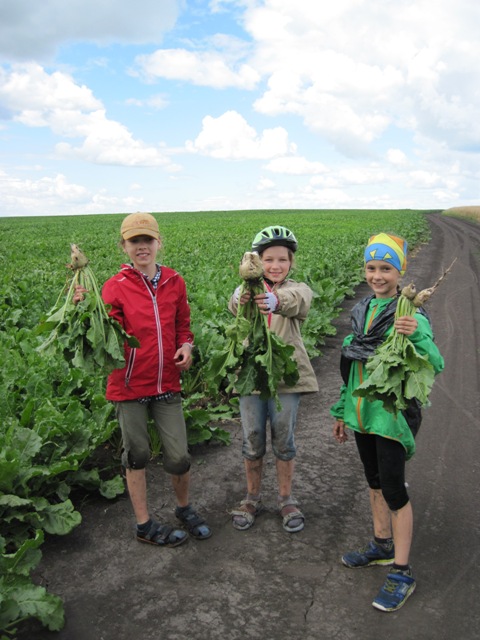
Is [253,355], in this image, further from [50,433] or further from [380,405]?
[50,433]

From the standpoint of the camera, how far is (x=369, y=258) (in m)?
3.40

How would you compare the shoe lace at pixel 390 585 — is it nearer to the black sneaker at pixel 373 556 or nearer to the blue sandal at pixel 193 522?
the black sneaker at pixel 373 556

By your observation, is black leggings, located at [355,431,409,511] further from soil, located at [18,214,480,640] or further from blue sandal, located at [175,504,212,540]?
blue sandal, located at [175,504,212,540]

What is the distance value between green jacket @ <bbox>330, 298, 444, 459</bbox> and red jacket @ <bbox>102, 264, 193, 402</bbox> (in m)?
1.16

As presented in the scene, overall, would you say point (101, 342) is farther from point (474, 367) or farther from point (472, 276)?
point (472, 276)

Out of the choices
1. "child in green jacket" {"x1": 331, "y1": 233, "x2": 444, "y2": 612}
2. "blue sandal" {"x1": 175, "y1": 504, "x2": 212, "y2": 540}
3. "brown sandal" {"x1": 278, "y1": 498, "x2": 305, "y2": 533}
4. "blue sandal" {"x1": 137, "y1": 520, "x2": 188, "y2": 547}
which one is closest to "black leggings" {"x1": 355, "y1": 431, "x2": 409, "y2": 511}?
"child in green jacket" {"x1": 331, "y1": 233, "x2": 444, "y2": 612}

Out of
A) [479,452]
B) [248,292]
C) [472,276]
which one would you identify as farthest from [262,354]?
[472,276]

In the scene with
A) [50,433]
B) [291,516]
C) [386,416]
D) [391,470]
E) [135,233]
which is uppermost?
[135,233]

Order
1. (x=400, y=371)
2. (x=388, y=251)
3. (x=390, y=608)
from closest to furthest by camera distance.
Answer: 1. (x=400, y=371)
2. (x=390, y=608)
3. (x=388, y=251)

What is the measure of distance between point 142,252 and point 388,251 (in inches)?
60.3

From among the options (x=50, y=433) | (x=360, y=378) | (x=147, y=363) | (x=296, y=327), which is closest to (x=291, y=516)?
(x=360, y=378)

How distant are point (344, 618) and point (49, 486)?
7.52 ft

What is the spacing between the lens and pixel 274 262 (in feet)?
12.4

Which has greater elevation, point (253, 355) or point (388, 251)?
point (388, 251)
